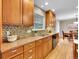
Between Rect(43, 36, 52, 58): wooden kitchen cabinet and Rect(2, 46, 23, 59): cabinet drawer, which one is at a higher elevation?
Rect(2, 46, 23, 59): cabinet drawer

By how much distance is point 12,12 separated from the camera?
2.63 m

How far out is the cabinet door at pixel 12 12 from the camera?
2407mm

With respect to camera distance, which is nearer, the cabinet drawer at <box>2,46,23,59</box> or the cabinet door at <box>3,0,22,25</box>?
the cabinet drawer at <box>2,46,23,59</box>

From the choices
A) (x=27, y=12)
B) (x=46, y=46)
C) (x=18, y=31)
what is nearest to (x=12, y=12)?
(x=27, y=12)

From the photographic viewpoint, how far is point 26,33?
410 centimetres

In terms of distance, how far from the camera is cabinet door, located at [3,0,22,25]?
7.90ft

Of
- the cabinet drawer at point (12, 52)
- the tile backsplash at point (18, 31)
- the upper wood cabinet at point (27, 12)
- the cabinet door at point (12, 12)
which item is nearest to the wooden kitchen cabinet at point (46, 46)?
the tile backsplash at point (18, 31)

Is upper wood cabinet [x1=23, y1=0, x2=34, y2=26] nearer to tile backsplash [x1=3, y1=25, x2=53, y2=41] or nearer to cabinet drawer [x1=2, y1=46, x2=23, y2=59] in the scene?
tile backsplash [x1=3, y1=25, x2=53, y2=41]

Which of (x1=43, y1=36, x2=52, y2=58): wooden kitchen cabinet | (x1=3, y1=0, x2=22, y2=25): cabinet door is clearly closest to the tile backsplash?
(x1=3, y1=0, x2=22, y2=25): cabinet door

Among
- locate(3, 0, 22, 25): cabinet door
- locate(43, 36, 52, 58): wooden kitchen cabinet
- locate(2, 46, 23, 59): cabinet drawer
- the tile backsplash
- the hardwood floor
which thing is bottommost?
the hardwood floor

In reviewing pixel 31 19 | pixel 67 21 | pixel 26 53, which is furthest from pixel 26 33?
pixel 67 21

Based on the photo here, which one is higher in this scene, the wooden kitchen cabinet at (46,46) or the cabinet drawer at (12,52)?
the cabinet drawer at (12,52)

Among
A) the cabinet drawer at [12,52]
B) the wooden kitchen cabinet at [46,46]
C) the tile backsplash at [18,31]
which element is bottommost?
the wooden kitchen cabinet at [46,46]

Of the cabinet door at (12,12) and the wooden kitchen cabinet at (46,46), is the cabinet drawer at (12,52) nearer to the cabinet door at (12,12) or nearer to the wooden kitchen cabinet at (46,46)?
the cabinet door at (12,12)
